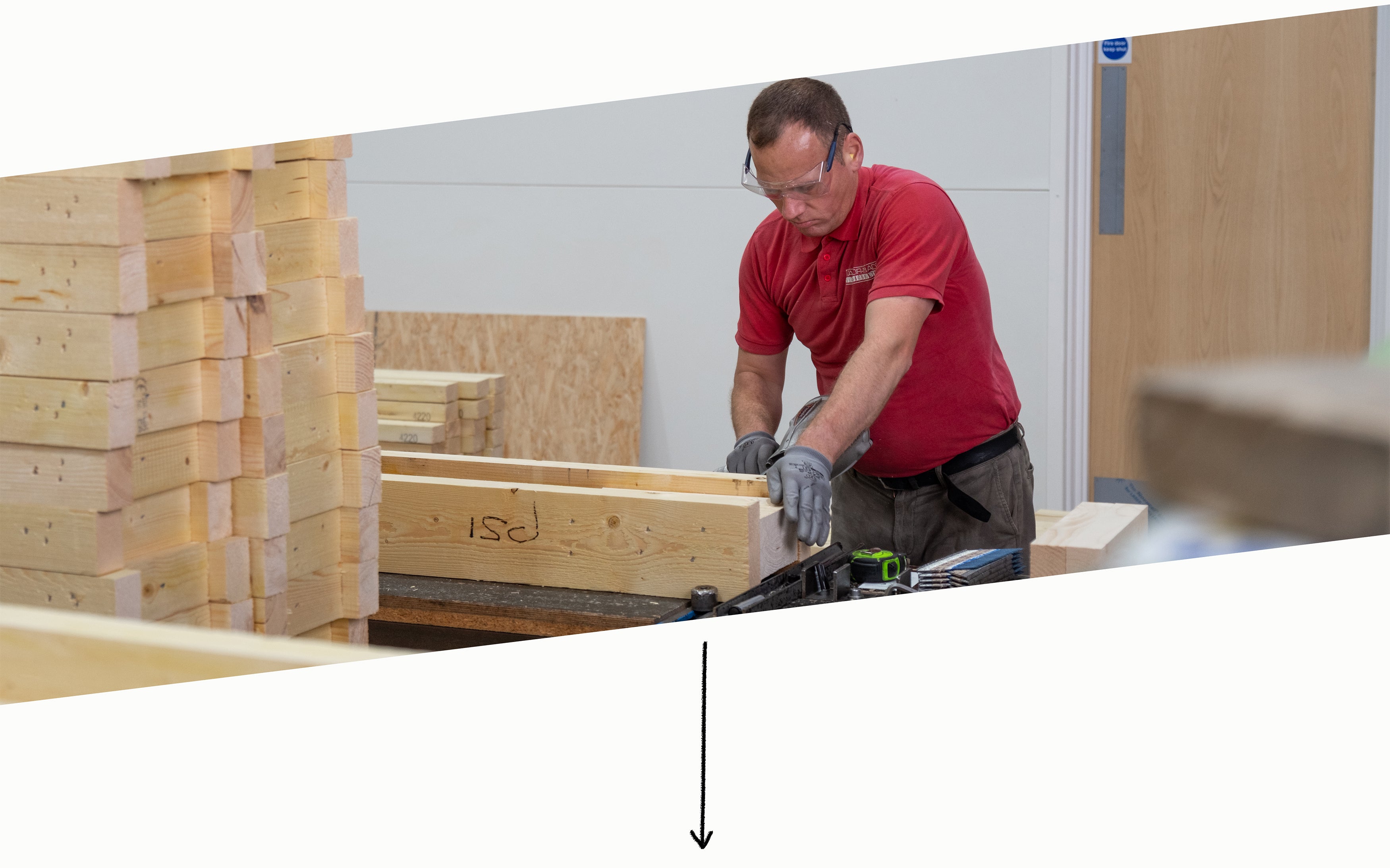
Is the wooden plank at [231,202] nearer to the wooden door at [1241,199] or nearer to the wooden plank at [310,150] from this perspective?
the wooden plank at [310,150]

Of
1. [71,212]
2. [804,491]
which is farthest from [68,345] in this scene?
[804,491]

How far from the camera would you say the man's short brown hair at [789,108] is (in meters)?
2.62

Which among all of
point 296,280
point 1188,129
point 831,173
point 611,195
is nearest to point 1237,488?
point 296,280

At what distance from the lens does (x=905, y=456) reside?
9.98 feet

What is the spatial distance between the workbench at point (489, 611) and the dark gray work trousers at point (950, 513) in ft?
2.75

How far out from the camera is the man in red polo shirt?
8.63ft

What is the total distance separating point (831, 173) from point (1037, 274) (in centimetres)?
178

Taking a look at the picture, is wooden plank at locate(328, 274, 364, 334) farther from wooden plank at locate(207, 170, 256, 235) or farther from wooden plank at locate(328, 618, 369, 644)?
wooden plank at locate(328, 618, 369, 644)

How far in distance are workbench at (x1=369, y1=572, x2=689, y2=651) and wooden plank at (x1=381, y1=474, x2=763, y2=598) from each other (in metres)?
0.03

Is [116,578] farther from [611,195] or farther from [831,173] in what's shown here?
[611,195]

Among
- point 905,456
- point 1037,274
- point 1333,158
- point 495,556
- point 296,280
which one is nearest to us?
point 296,280

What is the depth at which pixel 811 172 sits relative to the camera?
2691 mm

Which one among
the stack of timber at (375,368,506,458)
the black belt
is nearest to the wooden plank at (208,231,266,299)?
the black belt

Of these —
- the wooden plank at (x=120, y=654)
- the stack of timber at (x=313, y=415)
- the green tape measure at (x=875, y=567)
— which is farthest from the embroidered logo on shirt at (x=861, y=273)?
the wooden plank at (x=120, y=654)
